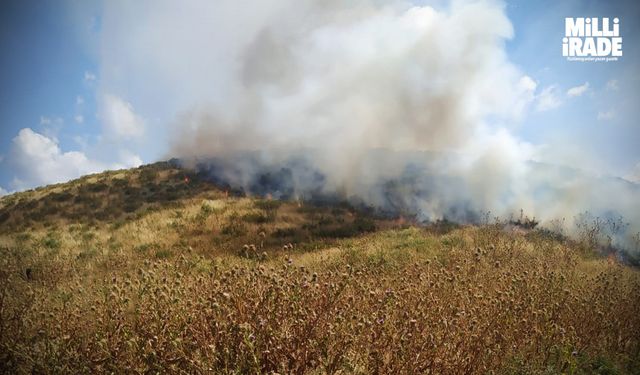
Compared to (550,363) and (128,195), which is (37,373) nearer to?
(550,363)

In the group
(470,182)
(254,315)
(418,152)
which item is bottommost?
(254,315)

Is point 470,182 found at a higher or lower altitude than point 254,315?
higher

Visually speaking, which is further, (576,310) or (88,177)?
(88,177)

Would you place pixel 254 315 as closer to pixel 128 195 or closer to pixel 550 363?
pixel 550 363

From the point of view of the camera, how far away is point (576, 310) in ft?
17.4

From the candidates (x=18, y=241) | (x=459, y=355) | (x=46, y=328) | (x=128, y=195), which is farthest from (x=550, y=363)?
(x=128, y=195)

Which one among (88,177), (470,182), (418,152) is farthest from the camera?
(88,177)

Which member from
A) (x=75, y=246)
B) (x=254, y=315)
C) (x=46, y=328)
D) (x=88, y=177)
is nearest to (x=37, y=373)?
(x=46, y=328)

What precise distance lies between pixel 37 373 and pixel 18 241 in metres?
15.8

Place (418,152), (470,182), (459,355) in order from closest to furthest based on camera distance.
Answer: (459,355) < (470,182) < (418,152)

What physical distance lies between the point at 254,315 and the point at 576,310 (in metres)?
4.64

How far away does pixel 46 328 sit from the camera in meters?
4.01

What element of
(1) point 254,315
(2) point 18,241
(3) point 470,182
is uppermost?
(3) point 470,182

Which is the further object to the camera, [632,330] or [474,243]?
[474,243]
